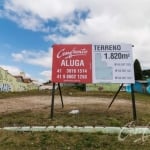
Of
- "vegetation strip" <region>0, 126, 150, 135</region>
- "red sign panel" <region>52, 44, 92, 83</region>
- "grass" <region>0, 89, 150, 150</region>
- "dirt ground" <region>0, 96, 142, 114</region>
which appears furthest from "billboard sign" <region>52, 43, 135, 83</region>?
"dirt ground" <region>0, 96, 142, 114</region>

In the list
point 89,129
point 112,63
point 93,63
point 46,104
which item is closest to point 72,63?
point 93,63

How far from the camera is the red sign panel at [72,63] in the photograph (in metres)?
10.7

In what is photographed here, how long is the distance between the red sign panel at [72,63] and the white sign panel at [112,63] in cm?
23

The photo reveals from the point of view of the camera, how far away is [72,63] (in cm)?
1073

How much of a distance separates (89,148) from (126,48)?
4462 millimetres

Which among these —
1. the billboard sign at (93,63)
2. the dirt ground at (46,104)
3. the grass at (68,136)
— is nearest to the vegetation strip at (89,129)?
the grass at (68,136)

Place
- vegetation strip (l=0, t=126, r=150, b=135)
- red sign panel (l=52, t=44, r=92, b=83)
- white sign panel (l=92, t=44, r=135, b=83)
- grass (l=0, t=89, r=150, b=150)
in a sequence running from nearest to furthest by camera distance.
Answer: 1. grass (l=0, t=89, r=150, b=150)
2. vegetation strip (l=0, t=126, r=150, b=135)
3. white sign panel (l=92, t=44, r=135, b=83)
4. red sign panel (l=52, t=44, r=92, b=83)

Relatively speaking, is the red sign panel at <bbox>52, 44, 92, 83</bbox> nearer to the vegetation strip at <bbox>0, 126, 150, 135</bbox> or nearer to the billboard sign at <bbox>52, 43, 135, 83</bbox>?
the billboard sign at <bbox>52, 43, 135, 83</bbox>

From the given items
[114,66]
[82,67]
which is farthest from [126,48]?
[82,67]

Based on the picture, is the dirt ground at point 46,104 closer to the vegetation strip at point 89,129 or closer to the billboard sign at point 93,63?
the billboard sign at point 93,63

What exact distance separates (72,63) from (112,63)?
1.33 metres

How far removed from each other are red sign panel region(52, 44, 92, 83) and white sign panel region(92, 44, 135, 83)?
23cm

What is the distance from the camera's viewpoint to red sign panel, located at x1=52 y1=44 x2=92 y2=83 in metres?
10.7

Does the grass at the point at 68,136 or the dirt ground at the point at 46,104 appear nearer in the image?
the grass at the point at 68,136
